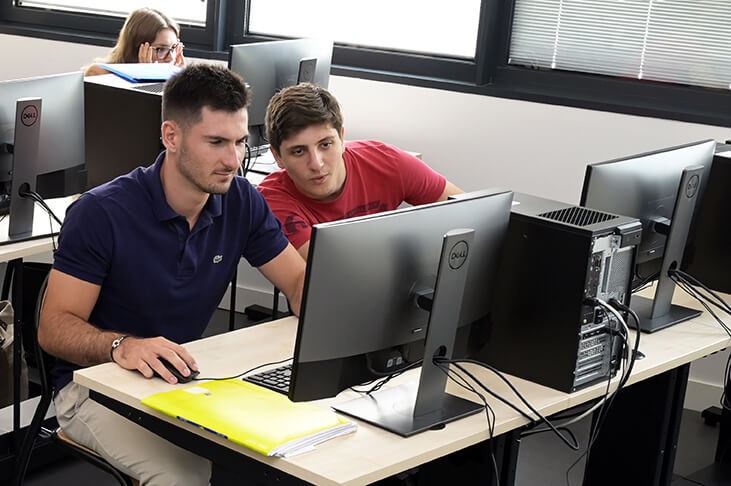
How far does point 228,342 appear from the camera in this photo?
7.37 feet

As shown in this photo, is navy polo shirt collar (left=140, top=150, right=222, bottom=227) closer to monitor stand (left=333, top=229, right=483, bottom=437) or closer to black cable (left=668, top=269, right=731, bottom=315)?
monitor stand (left=333, top=229, right=483, bottom=437)

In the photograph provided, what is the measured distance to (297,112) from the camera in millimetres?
2598

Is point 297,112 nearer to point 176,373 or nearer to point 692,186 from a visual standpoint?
point 176,373

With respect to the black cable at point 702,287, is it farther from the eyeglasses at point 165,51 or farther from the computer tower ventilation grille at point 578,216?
the eyeglasses at point 165,51

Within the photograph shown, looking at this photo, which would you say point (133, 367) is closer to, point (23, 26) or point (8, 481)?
point (8, 481)

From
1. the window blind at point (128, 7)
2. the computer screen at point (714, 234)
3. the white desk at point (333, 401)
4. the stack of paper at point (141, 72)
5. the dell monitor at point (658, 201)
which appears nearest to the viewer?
the white desk at point (333, 401)

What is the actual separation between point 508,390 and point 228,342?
2.04ft

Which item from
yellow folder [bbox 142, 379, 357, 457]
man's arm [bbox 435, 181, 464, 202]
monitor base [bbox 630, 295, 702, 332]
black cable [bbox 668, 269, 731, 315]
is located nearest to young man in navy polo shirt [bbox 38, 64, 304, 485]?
yellow folder [bbox 142, 379, 357, 457]

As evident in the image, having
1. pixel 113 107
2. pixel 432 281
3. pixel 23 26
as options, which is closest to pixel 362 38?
pixel 113 107

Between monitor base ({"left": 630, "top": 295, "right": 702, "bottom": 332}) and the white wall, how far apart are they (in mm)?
1067

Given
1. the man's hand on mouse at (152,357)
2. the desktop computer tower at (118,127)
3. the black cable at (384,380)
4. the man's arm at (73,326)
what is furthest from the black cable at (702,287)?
the desktop computer tower at (118,127)

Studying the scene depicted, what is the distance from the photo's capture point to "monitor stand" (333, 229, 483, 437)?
1.85 meters

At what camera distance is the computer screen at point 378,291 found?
69.1 inches

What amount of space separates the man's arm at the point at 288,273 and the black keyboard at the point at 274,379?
361 millimetres
